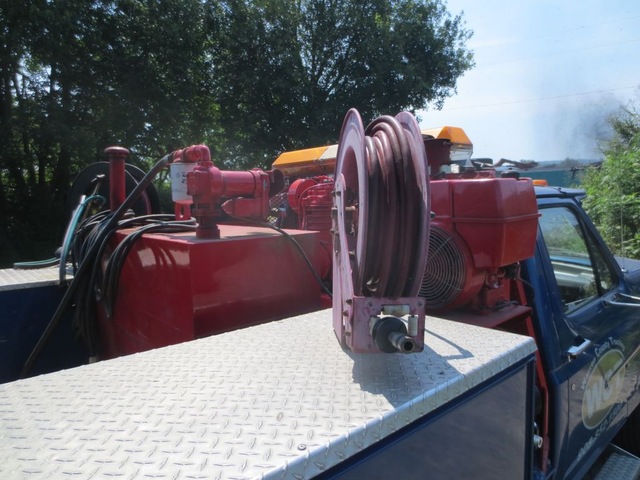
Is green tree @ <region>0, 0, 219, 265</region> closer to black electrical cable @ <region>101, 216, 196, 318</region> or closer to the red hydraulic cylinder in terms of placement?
the red hydraulic cylinder

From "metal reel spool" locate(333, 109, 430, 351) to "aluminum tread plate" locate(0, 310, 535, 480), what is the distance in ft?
0.48

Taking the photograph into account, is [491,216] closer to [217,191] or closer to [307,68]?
[217,191]

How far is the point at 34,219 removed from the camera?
1169 centimetres

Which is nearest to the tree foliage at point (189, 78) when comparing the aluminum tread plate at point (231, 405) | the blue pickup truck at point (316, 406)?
the blue pickup truck at point (316, 406)

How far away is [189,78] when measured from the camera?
510 inches

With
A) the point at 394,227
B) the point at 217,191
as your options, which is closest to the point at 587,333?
the point at 394,227

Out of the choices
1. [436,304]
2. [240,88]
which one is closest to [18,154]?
[240,88]

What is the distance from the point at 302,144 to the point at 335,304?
47.9 ft

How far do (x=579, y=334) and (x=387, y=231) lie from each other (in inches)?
59.4

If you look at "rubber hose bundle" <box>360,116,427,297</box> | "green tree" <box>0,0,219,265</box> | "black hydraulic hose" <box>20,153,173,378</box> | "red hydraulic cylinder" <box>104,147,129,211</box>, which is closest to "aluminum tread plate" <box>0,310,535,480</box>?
"rubber hose bundle" <box>360,116,427,297</box>

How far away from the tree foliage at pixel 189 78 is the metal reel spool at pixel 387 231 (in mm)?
10512

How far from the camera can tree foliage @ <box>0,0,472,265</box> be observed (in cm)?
1024

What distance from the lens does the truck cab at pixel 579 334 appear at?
6.84ft

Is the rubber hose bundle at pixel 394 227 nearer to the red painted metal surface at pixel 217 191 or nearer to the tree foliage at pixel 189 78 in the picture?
the red painted metal surface at pixel 217 191
